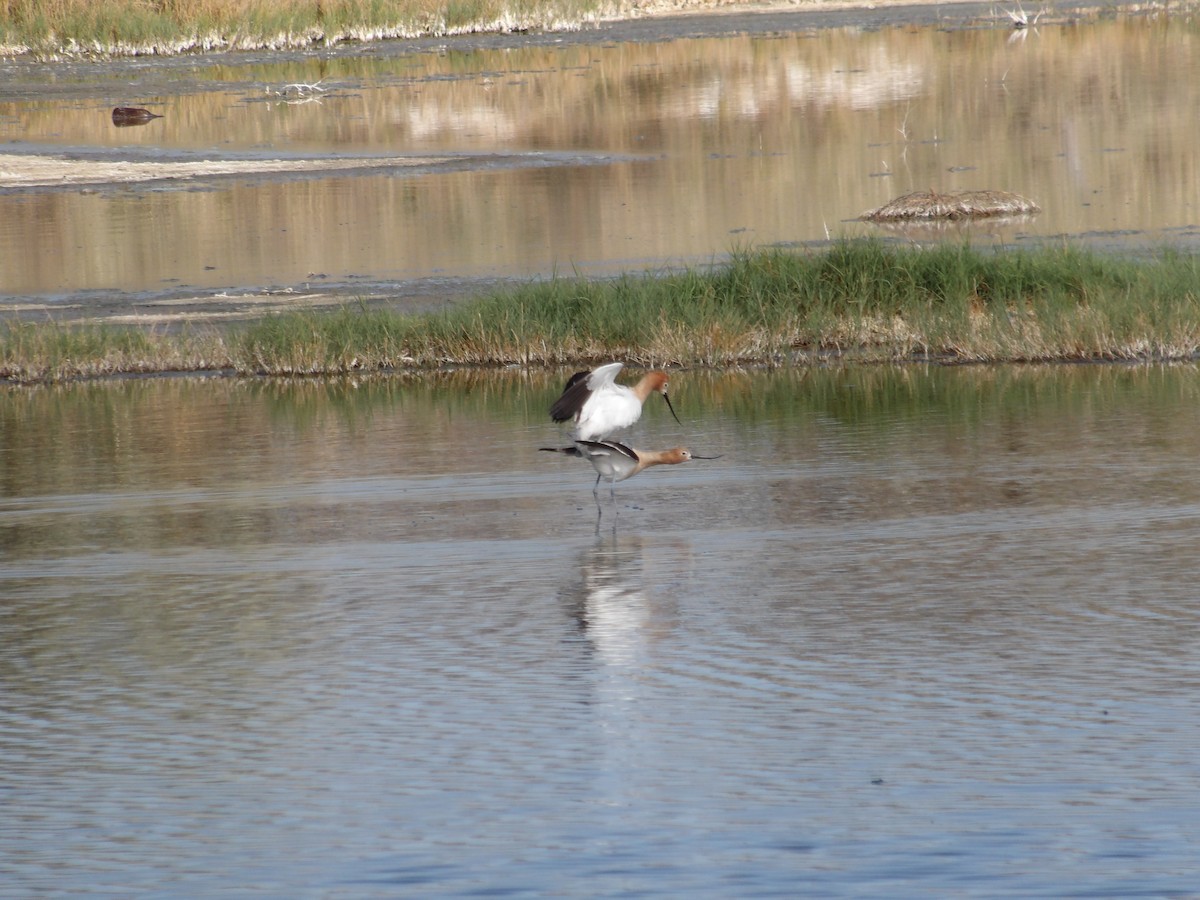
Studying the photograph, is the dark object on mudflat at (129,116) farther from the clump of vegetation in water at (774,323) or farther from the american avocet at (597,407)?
the american avocet at (597,407)

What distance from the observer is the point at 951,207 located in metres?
28.0

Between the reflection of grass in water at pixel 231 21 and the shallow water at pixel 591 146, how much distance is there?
1527mm

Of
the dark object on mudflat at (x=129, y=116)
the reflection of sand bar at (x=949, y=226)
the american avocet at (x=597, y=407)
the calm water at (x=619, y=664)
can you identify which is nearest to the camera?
the calm water at (x=619, y=664)

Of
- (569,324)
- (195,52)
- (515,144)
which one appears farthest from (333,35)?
(569,324)

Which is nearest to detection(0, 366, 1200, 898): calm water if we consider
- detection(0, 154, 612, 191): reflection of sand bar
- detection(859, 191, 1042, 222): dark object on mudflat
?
detection(859, 191, 1042, 222): dark object on mudflat

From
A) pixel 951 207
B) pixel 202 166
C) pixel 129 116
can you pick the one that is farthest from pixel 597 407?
pixel 129 116

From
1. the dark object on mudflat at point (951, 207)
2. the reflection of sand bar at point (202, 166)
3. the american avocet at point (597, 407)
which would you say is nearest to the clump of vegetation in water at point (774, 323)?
the american avocet at point (597, 407)

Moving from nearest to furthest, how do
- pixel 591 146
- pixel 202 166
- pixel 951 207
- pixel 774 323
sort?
1. pixel 774 323
2. pixel 951 207
3. pixel 202 166
4. pixel 591 146

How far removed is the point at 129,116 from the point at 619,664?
40.1 metres

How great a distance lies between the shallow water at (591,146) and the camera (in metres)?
27.2

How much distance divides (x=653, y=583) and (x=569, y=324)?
943cm

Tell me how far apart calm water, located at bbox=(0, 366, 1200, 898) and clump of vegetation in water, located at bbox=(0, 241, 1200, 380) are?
271 cm

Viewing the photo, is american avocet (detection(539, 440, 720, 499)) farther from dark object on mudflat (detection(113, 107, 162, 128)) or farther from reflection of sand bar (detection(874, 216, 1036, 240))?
dark object on mudflat (detection(113, 107, 162, 128))

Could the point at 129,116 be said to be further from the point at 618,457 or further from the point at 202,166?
the point at 618,457
